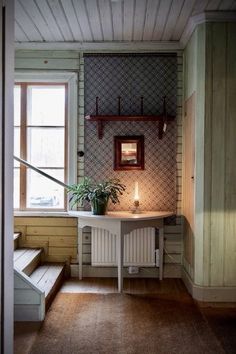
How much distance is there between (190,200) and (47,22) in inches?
90.8

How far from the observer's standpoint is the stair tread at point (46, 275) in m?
3.61

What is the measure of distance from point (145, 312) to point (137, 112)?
2227 mm

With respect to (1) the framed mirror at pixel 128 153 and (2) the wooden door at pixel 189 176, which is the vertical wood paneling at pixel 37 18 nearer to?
(1) the framed mirror at pixel 128 153

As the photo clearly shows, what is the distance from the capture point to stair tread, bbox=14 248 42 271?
3.71 m

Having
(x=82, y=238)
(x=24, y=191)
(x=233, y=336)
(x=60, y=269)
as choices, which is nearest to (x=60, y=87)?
(x=24, y=191)

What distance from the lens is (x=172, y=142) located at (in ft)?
14.6

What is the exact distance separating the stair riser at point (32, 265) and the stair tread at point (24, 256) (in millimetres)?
28

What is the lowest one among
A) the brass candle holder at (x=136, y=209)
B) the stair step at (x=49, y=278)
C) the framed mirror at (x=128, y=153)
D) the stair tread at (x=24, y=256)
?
the stair step at (x=49, y=278)

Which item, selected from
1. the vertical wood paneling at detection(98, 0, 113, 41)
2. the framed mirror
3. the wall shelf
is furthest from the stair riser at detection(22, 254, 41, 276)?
the vertical wood paneling at detection(98, 0, 113, 41)

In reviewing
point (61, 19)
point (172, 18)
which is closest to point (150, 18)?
point (172, 18)

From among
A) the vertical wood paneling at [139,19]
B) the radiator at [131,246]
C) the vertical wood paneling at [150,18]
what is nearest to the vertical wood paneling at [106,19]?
the vertical wood paneling at [139,19]

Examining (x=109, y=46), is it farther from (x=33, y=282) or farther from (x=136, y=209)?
(x=33, y=282)

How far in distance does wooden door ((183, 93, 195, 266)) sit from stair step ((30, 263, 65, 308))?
1385 mm

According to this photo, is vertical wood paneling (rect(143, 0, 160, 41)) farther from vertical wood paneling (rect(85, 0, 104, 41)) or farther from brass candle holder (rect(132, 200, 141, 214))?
brass candle holder (rect(132, 200, 141, 214))
